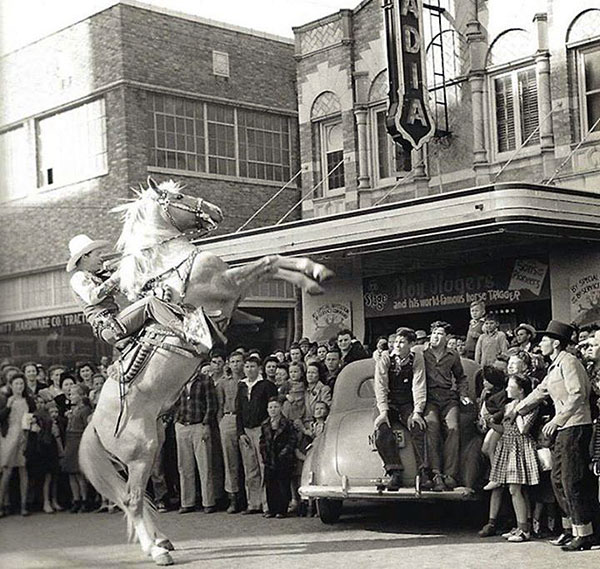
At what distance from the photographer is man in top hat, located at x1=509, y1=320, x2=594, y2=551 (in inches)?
182

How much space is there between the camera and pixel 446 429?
16.9 feet

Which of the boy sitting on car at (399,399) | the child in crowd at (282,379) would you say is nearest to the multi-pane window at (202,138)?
the boy sitting on car at (399,399)

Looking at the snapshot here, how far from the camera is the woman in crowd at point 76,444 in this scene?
4887mm

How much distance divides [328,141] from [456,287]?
1289 mm

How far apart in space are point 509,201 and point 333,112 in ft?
3.90

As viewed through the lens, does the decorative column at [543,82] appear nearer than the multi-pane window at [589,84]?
No

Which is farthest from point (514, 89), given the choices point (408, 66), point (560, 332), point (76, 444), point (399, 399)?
A: point (76, 444)

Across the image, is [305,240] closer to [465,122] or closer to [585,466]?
[465,122]

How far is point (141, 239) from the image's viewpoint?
430 cm

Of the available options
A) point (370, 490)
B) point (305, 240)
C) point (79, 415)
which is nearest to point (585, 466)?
point (370, 490)

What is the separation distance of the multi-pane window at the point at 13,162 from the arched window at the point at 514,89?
3.01 m

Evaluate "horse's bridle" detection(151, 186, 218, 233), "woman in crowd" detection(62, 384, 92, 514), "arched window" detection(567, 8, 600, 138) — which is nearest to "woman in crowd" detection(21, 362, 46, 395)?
"woman in crowd" detection(62, 384, 92, 514)

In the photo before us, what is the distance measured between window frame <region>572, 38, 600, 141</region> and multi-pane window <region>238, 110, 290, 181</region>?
6.14ft

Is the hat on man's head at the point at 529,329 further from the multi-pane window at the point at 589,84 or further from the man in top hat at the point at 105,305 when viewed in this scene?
the man in top hat at the point at 105,305
